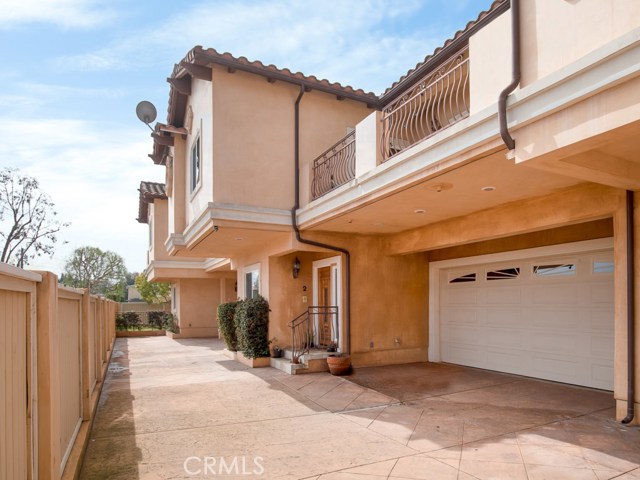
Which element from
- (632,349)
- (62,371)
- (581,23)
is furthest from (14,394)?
(632,349)

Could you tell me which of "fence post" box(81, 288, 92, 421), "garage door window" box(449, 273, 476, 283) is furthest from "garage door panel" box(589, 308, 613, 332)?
"fence post" box(81, 288, 92, 421)

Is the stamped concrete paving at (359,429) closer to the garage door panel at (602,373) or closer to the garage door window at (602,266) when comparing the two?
the garage door panel at (602,373)

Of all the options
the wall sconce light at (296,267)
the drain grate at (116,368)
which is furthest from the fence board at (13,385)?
the drain grate at (116,368)

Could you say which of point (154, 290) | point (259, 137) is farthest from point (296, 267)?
point (154, 290)

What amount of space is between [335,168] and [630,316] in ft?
18.5

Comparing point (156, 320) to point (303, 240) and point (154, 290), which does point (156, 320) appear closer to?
point (154, 290)

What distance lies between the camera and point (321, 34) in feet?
24.8

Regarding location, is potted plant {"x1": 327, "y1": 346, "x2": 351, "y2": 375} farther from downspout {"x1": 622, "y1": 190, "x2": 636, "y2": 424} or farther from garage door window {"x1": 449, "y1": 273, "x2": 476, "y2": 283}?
downspout {"x1": 622, "y1": 190, "x2": 636, "y2": 424}

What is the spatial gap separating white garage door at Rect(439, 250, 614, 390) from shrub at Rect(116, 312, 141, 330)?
17.5 meters

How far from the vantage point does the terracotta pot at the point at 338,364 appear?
948 cm

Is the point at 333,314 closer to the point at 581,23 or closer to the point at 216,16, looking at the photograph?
the point at 216,16

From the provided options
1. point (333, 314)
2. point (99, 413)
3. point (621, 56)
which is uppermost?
point (621, 56)

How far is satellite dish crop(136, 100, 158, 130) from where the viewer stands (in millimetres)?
13430

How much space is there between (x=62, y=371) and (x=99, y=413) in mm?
3170
